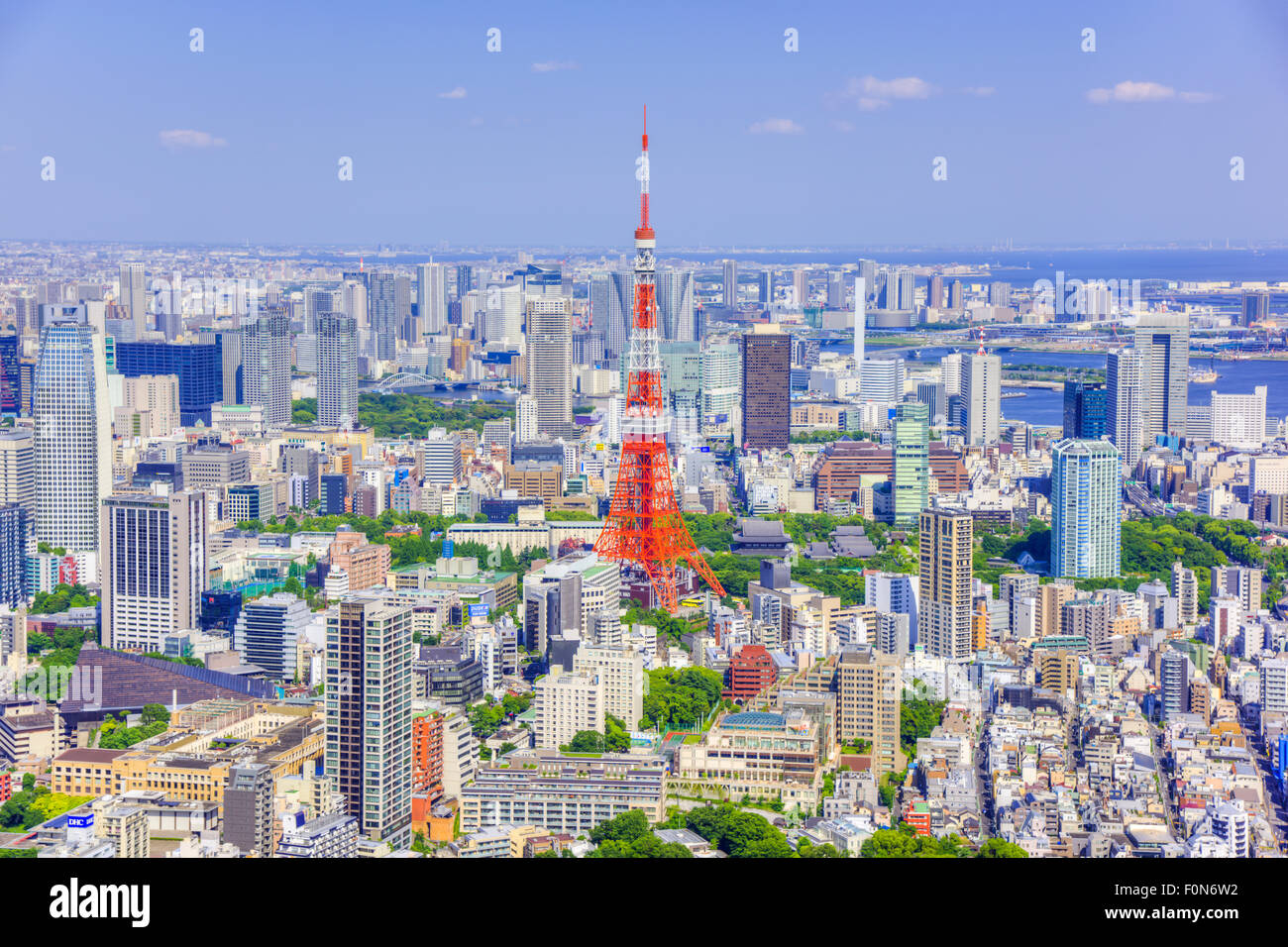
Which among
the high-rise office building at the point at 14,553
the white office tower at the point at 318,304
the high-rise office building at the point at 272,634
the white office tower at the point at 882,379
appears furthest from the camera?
the white office tower at the point at 318,304

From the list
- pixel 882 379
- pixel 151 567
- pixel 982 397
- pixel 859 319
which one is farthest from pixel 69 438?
pixel 859 319

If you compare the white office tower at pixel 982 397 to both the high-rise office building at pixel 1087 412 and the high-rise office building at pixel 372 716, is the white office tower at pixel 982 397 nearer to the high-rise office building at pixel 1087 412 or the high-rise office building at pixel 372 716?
the high-rise office building at pixel 1087 412

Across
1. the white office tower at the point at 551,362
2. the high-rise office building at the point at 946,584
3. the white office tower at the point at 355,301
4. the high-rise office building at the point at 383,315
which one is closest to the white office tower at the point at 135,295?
the white office tower at the point at 355,301

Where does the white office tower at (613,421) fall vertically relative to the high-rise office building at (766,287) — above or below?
below

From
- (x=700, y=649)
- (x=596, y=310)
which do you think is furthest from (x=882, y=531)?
(x=596, y=310)

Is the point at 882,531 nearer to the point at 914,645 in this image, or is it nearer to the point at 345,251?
the point at 914,645

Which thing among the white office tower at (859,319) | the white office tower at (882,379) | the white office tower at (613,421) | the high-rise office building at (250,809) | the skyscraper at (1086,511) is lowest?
the high-rise office building at (250,809)
